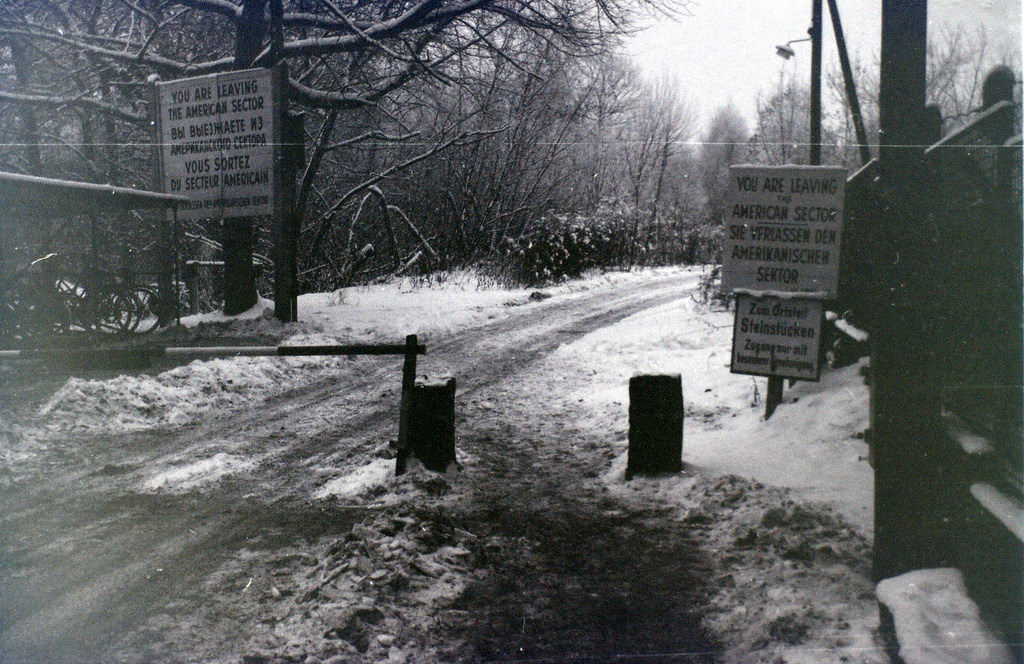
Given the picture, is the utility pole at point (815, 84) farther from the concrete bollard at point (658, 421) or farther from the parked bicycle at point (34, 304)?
the parked bicycle at point (34, 304)

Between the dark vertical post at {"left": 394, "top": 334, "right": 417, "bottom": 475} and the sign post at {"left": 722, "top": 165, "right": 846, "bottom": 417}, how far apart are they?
2.34m

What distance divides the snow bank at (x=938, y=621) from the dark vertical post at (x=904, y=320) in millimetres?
253

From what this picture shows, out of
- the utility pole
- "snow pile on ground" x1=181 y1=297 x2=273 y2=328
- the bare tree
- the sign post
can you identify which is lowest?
"snow pile on ground" x1=181 y1=297 x2=273 y2=328

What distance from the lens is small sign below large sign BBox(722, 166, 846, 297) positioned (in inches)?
203

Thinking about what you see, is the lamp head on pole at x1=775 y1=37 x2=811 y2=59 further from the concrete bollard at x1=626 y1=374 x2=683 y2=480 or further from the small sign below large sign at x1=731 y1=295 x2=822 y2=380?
the concrete bollard at x1=626 y1=374 x2=683 y2=480

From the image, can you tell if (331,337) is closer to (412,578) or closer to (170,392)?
(170,392)

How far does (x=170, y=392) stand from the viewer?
733cm

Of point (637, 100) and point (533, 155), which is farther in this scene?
point (637, 100)

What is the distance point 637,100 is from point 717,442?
21.0m

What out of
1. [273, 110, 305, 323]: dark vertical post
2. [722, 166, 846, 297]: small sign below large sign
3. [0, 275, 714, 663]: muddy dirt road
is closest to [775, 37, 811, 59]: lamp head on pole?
[722, 166, 846, 297]: small sign below large sign

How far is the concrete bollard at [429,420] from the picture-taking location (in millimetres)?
5023

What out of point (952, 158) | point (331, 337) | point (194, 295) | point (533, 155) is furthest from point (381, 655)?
point (533, 155)

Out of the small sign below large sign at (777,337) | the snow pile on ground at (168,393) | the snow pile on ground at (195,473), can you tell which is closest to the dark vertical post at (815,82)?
the small sign below large sign at (777,337)

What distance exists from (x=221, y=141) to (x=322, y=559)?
9.60 m
